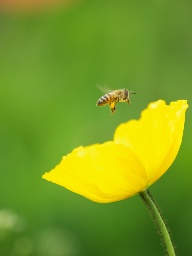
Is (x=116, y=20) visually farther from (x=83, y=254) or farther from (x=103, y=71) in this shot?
(x=83, y=254)

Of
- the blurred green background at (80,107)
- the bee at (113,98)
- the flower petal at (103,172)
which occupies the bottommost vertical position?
the flower petal at (103,172)

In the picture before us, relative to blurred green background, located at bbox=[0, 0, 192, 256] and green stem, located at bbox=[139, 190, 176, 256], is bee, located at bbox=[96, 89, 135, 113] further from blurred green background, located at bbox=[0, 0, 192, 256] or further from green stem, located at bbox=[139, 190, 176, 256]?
green stem, located at bbox=[139, 190, 176, 256]

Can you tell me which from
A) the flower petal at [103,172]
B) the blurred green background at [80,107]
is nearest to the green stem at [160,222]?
the flower petal at [103,172]

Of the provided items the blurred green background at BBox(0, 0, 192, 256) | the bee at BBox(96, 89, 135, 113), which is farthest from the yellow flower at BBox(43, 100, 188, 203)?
the blurred green background at BBox(0, 0, 192, 256)

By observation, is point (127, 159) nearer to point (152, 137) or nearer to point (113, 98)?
point (152, 137)

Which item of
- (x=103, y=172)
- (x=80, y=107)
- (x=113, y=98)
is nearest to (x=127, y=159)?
(x=103, y=172)

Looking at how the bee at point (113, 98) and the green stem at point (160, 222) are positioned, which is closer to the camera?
the green stem at point (160, 222)

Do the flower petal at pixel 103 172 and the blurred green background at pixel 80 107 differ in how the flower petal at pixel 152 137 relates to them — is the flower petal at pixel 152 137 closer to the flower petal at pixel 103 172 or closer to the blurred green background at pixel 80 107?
the flower petal at pixel 103 172
